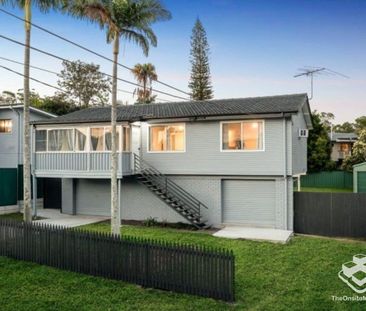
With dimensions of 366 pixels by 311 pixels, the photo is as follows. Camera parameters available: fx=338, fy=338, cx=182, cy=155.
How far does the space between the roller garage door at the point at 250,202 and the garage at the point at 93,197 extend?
6.85 m

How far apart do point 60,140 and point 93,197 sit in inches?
147

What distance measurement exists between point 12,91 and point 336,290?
51.9m

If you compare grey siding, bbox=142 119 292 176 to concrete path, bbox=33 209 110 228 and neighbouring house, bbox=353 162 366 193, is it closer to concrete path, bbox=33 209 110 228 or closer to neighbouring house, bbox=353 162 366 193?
concrete path, bbox=33 209 110 228

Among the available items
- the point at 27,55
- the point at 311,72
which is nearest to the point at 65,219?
the point at 27,55

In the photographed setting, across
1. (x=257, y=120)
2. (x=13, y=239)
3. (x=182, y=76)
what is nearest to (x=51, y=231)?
(x=13, y=239)

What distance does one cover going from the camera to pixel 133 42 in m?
13.3

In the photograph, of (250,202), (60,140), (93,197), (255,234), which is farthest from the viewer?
(93,197)

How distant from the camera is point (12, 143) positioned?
23.1 metres

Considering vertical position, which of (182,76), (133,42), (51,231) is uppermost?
(182,76)

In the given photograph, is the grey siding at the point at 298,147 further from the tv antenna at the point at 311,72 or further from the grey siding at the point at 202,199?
the tv antenna at the point at 311,72

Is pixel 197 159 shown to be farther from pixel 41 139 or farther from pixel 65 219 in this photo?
pixel 41 139

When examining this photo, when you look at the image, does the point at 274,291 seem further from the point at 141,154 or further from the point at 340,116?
the point at 340,116

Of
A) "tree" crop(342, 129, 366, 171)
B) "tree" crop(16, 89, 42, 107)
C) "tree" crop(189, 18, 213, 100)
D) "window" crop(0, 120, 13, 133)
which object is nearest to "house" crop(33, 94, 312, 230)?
"window" crop(0, 120, 13, 133)

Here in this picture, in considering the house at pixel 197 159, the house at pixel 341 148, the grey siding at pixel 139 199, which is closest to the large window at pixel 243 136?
the house at pixel 197 159
